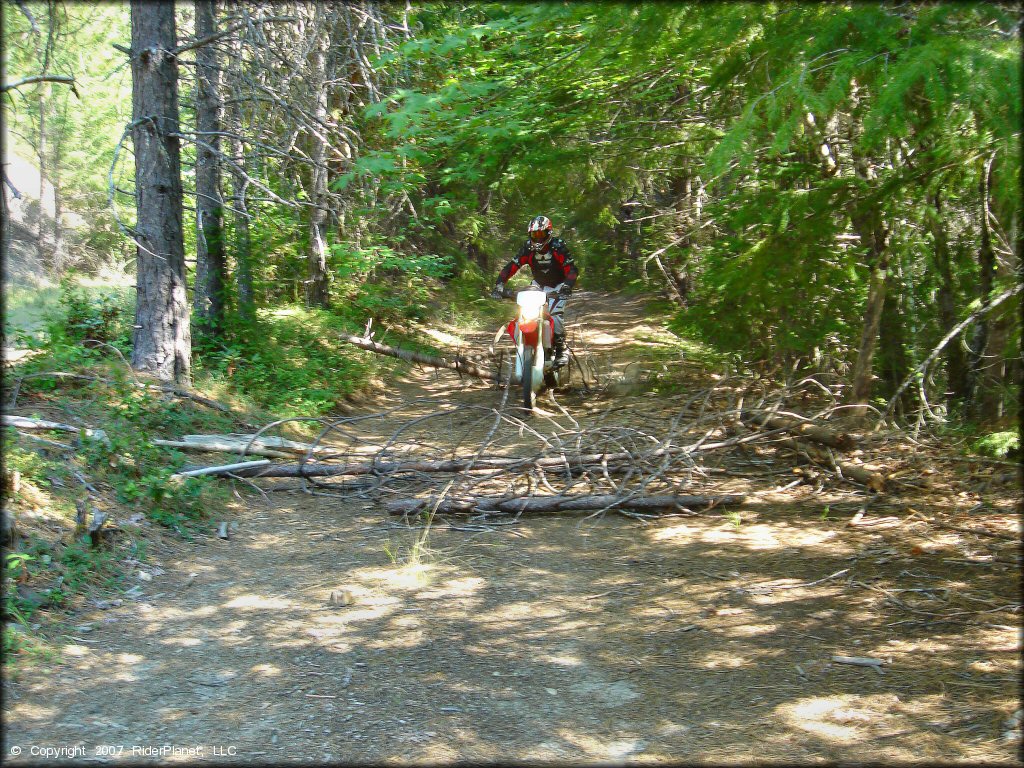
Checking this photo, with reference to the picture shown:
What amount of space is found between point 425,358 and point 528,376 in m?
3.34

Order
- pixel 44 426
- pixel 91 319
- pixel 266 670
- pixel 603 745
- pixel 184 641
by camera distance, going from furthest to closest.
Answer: pixel 91 319
pixel 44 426
pixel 184 641
pixel 266 670
pixel 603 745

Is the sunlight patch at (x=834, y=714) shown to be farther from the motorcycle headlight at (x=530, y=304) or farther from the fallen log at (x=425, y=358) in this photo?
the fallen log at (x=425, y=358)

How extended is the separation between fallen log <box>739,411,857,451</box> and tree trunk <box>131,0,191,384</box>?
597 centimetres

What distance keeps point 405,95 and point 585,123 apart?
3352mm

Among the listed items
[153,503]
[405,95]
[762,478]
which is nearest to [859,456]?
[762,478]

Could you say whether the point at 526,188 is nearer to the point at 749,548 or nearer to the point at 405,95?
the point at 405,95

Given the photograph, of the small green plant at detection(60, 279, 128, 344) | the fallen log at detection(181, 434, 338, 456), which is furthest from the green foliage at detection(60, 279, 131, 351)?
the fallen log at detection(181, 434, 338, 456)

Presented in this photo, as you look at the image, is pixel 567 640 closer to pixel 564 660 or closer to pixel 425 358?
pixel 564 660

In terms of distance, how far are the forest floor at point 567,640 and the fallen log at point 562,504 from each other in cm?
11

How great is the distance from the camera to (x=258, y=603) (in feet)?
14.7

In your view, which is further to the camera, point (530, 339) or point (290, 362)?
point (290, 362)

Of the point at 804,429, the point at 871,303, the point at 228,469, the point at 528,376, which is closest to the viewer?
the point at 228,469

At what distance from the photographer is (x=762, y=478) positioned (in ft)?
22.0

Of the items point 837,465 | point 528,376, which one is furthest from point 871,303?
point 528,376
